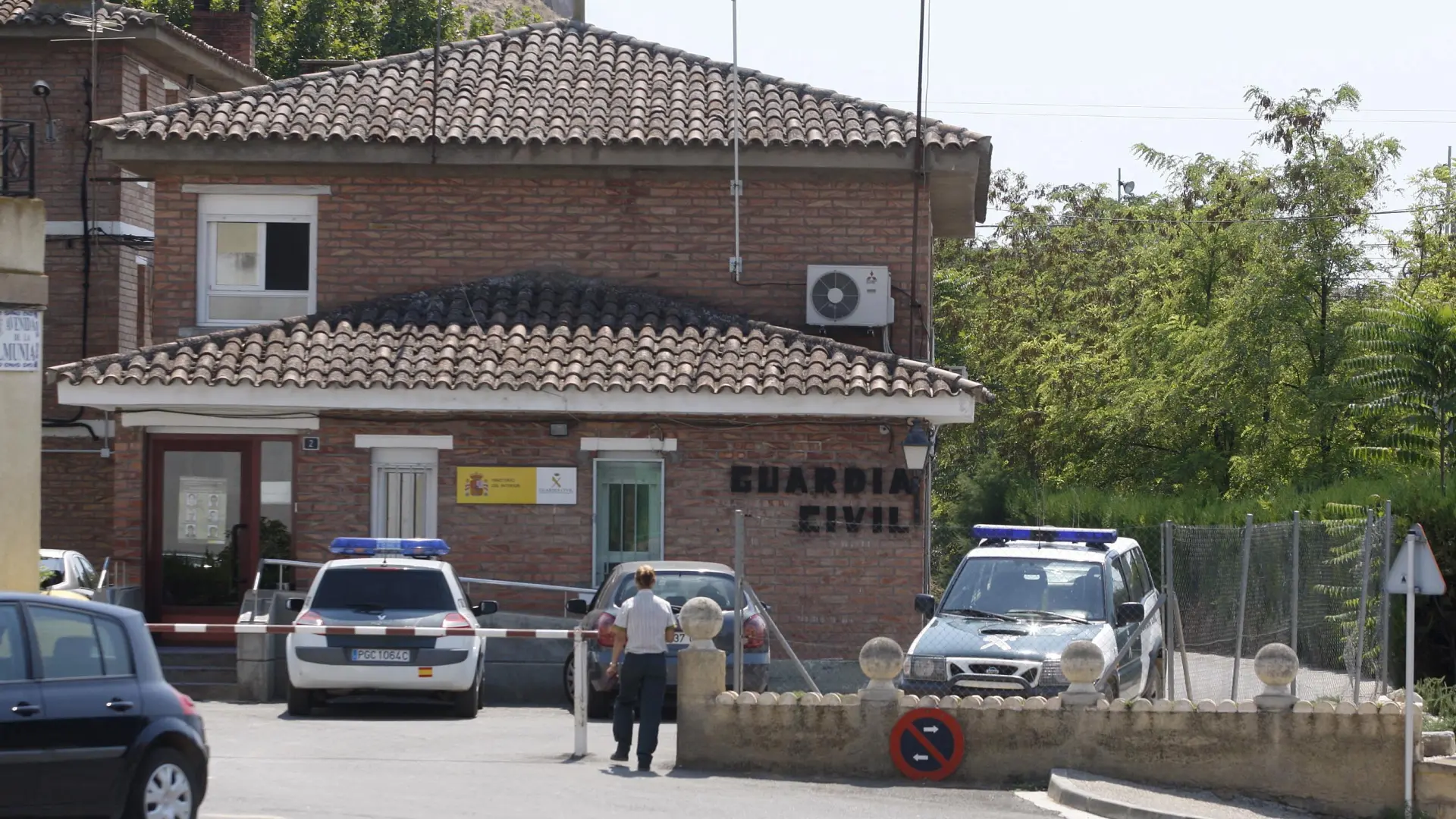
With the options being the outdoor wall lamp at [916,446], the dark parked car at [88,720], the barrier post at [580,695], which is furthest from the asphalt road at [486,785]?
the outdoor wall lamp at [916,446]

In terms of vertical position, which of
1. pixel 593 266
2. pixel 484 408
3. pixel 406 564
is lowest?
pixel 406 564

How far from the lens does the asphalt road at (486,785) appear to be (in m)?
12.2

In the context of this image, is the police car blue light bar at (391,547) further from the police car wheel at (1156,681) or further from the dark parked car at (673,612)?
the police car wheel at (1156,681)

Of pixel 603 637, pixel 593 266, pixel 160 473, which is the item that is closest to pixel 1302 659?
pixel 603 637

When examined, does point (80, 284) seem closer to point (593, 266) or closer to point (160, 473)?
point (160, 473)

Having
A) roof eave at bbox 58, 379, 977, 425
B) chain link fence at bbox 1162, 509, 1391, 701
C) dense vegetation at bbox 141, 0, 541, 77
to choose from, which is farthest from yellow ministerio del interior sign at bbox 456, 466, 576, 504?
dense vegetation at bbox 141, 0, 541, 77

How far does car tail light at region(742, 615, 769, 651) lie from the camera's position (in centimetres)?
1805

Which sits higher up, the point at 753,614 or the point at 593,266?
the point at 593,266

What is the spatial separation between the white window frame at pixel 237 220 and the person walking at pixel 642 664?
10927 millimetres

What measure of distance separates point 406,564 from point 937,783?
6122 millimetres

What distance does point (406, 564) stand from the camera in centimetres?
1827

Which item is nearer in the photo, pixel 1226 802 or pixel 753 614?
pixel 1226 802

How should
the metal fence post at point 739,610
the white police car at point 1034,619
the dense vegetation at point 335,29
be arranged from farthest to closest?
the dense vegetation at point 335,29, the white police car at point 1034,619, the metal fence post at point 739,610

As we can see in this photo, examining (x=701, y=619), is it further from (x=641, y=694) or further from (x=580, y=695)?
(x=580, y=695)
